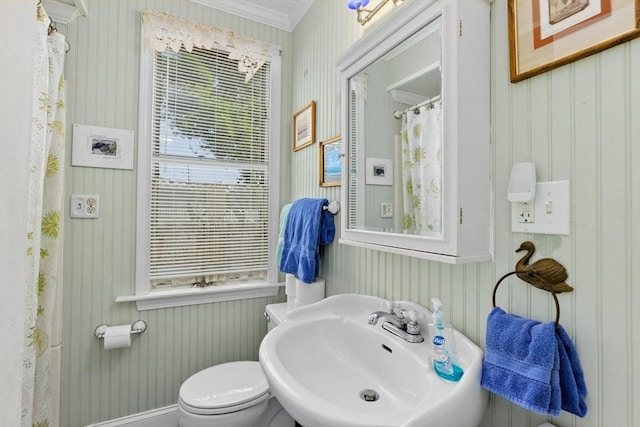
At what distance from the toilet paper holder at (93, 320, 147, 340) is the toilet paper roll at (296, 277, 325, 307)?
2.91 feet

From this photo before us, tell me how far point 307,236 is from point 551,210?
1.01 meters

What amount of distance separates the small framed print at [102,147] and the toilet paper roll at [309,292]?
3.81 feet

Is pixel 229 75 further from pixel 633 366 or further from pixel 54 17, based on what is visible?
pixel 633 366

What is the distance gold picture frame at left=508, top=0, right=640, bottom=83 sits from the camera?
24.4 inches

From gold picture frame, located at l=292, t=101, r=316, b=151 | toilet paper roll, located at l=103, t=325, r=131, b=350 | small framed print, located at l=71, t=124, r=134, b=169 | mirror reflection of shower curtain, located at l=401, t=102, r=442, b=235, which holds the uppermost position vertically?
gold picture frame, located at l=292, t=101, r=316, b=151

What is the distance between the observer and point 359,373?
3.58 ft

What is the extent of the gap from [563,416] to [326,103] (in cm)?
153

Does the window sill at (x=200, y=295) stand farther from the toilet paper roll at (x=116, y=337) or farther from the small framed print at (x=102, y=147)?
the small framed print at (x=102, y=147)

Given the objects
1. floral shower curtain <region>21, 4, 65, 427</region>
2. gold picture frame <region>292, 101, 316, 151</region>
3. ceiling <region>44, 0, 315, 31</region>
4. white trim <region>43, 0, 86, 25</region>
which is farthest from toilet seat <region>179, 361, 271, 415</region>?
ceiling <region>44, 0, 315, 31</region>

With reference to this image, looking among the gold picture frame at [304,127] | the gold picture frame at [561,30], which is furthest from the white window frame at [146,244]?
the gold picture frame at [561,30]

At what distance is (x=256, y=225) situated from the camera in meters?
2.02

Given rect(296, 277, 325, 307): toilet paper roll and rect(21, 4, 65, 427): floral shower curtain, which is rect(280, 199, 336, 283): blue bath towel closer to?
rect(296, 277, 325, 307): toilet paper roll

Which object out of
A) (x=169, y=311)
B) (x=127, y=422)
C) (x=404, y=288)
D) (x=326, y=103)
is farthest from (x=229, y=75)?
(x=127, y=422)

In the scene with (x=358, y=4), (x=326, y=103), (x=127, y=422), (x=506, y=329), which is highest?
(x=358, y=4)
